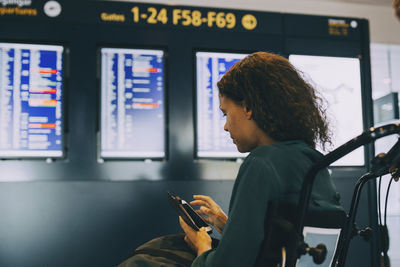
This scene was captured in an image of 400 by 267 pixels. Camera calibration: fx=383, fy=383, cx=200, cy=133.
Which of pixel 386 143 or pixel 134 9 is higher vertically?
pixel 134 9

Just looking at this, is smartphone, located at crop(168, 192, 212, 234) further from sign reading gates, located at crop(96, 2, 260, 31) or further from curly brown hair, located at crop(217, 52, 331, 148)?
sign reading gates, located at crop(96, 2, 260, 31)

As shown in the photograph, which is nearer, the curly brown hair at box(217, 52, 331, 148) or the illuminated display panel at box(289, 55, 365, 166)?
the curly brown hair at box(217, 52, 331, 148)

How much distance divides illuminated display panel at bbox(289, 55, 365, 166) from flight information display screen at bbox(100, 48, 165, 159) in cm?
96

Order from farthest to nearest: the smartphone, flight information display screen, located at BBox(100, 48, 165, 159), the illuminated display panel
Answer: the illuminated display panel → flight information display screen, located at BBox(100, 48, 165, 159) → the smartphone

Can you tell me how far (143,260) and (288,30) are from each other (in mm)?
1929

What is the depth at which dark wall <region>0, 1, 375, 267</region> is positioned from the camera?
6.98 ft

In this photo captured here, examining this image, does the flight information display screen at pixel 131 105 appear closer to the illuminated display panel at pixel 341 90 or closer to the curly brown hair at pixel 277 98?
the illuminated display panel at pixel 341 90

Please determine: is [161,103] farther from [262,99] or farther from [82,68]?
[262,99]

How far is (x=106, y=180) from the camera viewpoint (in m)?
2.22

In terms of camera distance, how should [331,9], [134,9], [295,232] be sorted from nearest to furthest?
1. [295,232]
2. [134,9]
3. [331,9]

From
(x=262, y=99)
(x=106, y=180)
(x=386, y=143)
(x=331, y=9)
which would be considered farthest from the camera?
(x=386, y=143)

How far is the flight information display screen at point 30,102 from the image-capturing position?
216 centimetres

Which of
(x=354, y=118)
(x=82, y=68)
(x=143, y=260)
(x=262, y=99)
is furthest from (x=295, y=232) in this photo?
(x=354, y=118)

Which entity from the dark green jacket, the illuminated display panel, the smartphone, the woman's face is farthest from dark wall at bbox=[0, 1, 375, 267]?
the dark green jacket
